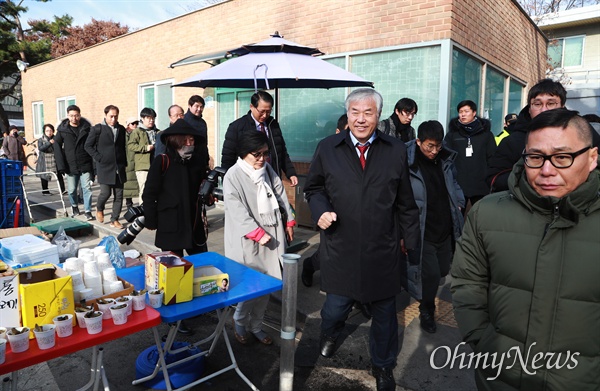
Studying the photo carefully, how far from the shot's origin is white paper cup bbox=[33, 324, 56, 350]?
1.83 m

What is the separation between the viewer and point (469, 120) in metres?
5.43

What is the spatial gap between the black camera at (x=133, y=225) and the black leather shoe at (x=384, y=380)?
219 centimetres

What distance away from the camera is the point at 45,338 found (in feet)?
6.01

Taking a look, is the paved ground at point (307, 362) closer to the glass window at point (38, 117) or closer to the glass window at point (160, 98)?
the glass window at point (160, 98)

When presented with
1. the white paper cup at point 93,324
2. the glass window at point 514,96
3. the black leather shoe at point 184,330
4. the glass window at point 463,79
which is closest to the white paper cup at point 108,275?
the white paper cup at point 93,324

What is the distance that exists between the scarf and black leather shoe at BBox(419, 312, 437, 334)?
5.43ft

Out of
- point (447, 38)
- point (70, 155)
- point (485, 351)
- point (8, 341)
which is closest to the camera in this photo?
point (485, 351)

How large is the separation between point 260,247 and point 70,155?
6.09m

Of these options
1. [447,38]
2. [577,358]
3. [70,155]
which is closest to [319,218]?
[577,358]

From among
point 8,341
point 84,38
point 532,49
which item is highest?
point 84,38

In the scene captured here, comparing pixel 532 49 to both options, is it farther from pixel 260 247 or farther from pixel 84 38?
pixel 84 38

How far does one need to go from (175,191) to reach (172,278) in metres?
1.55

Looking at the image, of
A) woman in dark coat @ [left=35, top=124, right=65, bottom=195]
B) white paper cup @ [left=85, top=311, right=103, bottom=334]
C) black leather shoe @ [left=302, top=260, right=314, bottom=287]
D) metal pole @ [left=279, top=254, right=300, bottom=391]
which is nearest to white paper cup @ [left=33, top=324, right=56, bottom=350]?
white paper cup @ [left=85, top=311, right=103, bottom=334]

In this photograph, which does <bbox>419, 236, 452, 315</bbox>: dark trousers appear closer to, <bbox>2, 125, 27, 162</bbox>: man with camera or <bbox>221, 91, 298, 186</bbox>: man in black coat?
<bbox>221, 91, 298, 186</bbox>: man in black coat
